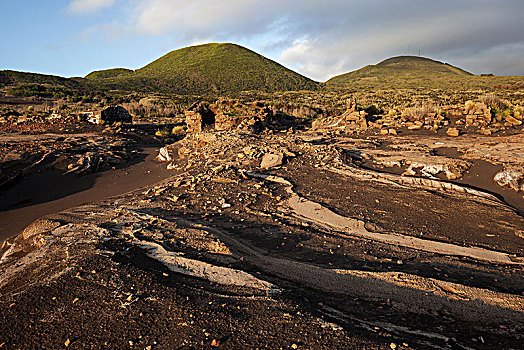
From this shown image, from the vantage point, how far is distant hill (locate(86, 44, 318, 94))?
212 ft

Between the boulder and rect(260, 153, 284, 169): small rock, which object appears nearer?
rect(260, 153, 284, 169): small rock

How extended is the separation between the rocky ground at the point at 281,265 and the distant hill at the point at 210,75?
2347 inches

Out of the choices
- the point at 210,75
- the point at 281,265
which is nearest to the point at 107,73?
the point at 210,75

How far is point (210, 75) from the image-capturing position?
73.9 m

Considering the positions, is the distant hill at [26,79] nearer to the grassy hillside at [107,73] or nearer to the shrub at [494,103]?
the grassy hillside at [107,73]

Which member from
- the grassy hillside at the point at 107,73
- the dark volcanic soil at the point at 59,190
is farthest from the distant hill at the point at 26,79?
the dark volcanic soil at the point at 59,190

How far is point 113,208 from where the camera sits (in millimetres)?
6383

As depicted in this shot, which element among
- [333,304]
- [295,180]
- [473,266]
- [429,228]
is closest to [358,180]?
[295,180]

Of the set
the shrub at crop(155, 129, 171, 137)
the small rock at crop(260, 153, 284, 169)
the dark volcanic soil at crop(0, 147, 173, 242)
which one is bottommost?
the dark volcanic soil at crop(0, 147, 173, 242)

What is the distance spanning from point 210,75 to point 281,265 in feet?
251

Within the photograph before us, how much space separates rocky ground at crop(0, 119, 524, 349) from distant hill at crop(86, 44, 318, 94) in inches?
2347

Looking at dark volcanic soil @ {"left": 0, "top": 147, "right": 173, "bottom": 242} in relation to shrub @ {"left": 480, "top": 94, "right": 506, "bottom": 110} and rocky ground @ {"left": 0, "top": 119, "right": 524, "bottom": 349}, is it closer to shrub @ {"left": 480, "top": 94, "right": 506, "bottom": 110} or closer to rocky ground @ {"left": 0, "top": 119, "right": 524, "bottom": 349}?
rocky ground @ {"left": 0, "top": 119, "right": 524, "bottom": 349}

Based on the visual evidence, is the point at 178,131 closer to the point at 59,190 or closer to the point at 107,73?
the point at 59,190

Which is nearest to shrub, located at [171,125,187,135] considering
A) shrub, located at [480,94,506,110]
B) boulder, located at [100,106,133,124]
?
boulder, located at [100,106,133,124]
